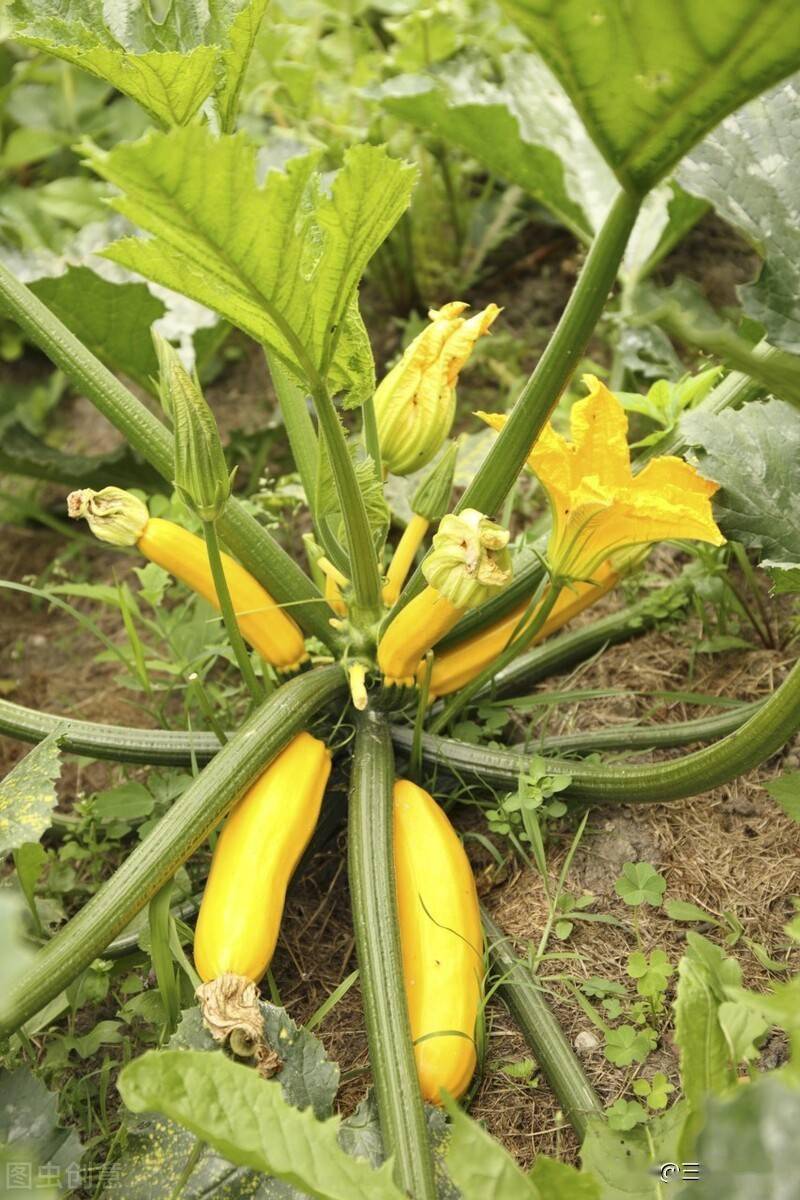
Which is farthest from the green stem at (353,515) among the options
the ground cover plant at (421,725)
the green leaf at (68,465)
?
the green leaf at (68,465)

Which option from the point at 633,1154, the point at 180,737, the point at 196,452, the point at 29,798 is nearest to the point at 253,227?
the point at 196,452

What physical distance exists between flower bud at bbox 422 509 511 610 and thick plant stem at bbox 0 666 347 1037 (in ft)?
0.92

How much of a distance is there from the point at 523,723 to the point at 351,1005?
0.52m

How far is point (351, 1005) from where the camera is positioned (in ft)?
5.09

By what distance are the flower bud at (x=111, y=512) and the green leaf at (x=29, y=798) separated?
1.02 feet

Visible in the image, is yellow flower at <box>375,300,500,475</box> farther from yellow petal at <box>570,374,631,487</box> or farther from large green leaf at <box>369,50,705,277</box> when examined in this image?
large green leaf at <box>369,50,705,277</box>

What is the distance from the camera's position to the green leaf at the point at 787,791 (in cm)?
144

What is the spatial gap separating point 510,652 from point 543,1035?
19.2 inches

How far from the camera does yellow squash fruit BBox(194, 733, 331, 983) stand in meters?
1.41

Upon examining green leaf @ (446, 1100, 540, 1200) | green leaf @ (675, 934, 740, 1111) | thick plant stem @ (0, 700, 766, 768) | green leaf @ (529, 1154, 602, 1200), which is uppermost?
green leaf @ (675, 934, 740, 1111)

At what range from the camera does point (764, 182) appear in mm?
1388

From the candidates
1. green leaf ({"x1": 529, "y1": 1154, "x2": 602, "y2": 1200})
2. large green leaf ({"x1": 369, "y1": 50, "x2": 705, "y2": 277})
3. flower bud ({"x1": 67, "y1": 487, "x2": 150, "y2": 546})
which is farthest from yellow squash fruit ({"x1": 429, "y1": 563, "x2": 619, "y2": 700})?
large green leaf ({"x1": 369, "y1": 50, "x2": 705, "y2": 277})

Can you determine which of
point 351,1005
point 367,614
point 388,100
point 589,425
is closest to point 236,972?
point 351,1005

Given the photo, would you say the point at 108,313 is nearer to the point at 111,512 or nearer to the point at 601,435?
the point at 111,512
